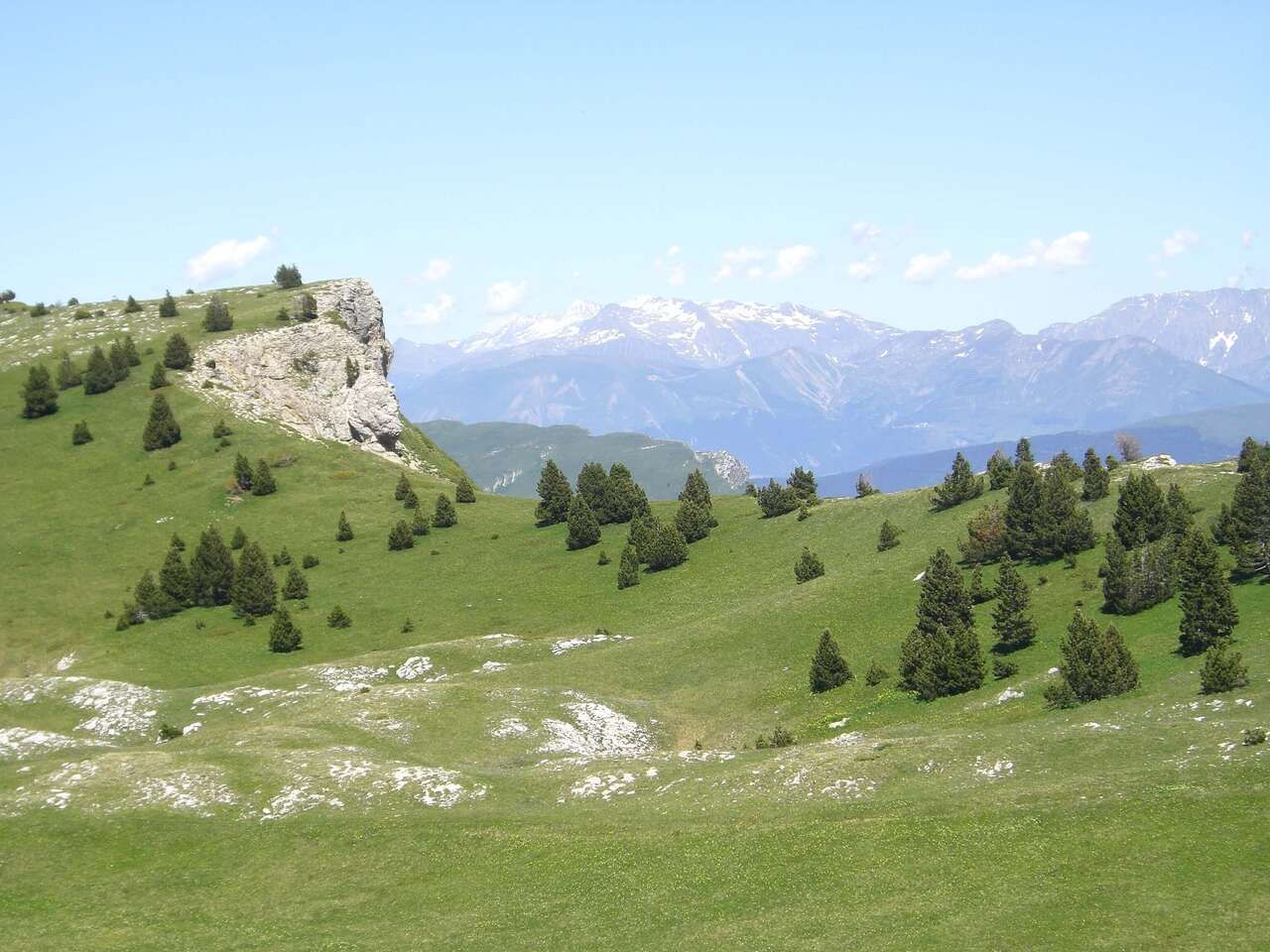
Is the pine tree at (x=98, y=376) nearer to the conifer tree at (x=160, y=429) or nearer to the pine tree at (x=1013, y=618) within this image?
the conifer tree at (x=160, y=429)

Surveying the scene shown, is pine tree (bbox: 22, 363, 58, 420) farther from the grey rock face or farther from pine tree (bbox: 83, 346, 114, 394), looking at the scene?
the grey rock face

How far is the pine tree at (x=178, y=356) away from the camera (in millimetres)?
149500

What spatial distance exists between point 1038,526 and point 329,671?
53.1 m

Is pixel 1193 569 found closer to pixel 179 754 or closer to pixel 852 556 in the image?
pixel 852 556

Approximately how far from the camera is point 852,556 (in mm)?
93875

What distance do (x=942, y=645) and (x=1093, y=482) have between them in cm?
3648

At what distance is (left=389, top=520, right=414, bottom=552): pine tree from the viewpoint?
11256 centimetres

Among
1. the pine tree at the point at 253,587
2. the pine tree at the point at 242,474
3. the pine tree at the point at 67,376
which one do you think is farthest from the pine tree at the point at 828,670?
the pine tree at the point at 67,376

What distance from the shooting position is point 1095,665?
5119cm

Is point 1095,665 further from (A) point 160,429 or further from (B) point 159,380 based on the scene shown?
(B) point 159,380

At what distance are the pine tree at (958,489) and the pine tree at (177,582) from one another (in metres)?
70.7

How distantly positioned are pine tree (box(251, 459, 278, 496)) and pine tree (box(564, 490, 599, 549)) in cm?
Answer: 3858

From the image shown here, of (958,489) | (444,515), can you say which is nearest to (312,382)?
(444,515)

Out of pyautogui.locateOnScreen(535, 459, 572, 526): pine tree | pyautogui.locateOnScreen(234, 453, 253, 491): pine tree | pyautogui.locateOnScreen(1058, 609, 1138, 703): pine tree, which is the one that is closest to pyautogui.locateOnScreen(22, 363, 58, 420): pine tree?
pyautogui.locateOnScreen(234, 453, 253, 491): pine tree
